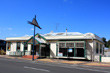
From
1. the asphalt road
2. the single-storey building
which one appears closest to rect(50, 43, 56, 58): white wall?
the single-storey building

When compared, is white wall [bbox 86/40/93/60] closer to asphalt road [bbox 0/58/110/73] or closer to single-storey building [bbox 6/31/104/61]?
single-storey building [bbox 6/31/104/61]

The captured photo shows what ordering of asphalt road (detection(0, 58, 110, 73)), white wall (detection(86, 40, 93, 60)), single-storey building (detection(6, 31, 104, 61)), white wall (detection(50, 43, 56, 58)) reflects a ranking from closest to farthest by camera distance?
asphalt road (detection(0, 58, 110, 73)), single-storey building (detection(6, 31, 104, 61)), white wall (detection(86, 40, 93, 60)), white wall (detection(50, 43, 56, 58))

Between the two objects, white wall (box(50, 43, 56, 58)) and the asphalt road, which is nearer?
the asphalt road

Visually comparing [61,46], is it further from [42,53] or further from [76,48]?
[42,53]

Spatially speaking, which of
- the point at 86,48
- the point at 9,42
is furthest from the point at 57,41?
the point at 9,42

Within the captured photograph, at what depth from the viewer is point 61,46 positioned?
24781mm

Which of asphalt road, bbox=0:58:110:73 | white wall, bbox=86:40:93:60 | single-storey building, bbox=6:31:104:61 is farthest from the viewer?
white wall, bbox=86:40:93:60

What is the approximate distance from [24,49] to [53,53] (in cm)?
590

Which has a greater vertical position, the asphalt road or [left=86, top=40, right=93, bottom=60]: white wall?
[left=86, top=40, right=93, bottom=60]: white wall

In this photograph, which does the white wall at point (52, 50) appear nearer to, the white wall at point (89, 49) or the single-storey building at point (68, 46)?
the single-storey building at point (68, 46)

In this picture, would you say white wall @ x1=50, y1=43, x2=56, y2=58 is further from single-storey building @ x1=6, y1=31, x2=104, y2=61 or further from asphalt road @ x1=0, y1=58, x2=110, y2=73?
asphalt road @ x1=0, y1=58, x2=110, y2=73

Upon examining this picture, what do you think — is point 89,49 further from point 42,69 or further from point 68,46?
point 42,69

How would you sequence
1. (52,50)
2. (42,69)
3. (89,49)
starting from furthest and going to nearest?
(52,50)
(89,49)
(42,69)

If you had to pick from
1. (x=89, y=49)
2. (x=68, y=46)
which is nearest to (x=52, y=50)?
(x=68, y=46)
